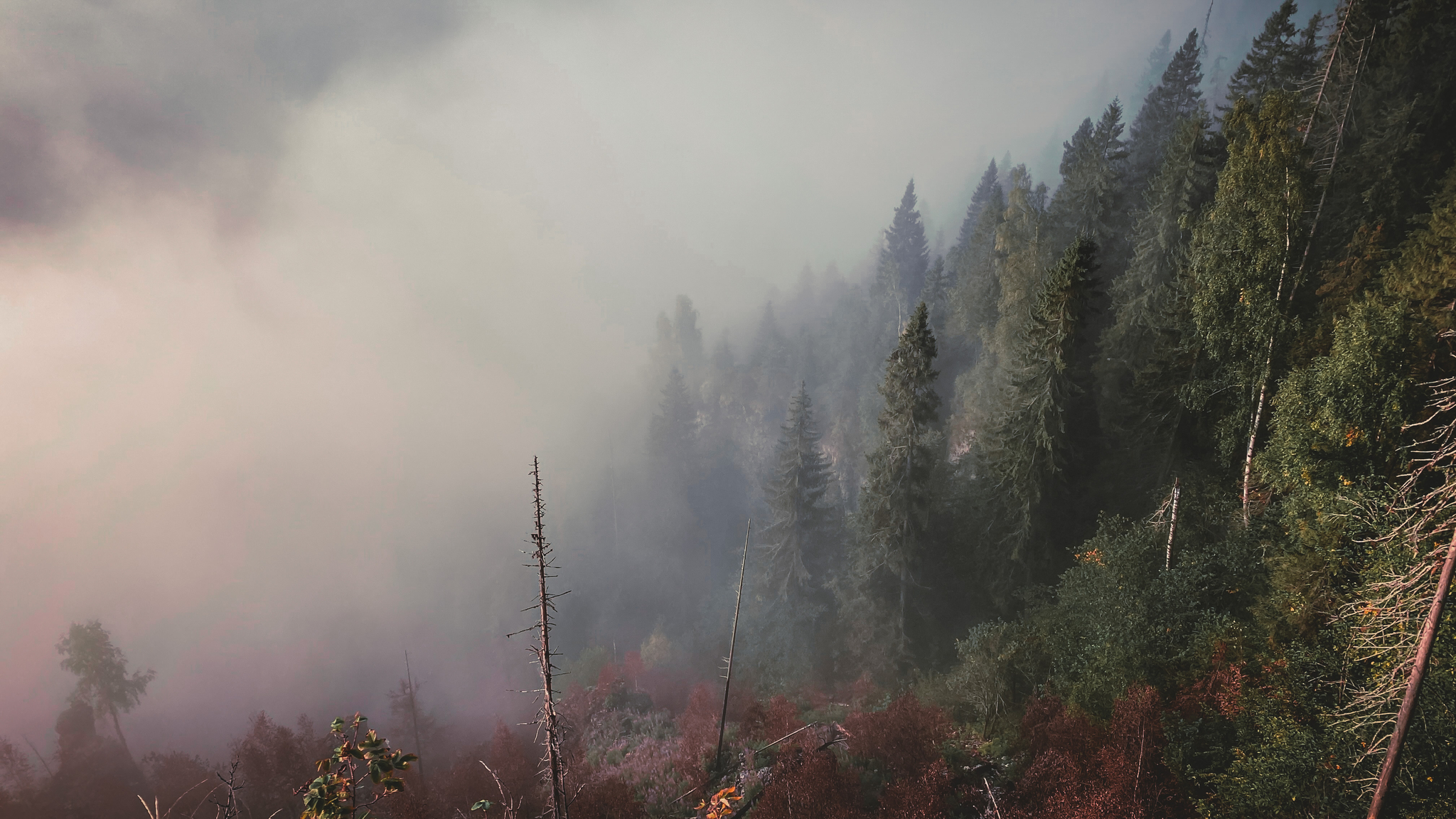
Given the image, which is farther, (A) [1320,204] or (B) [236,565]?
(B) [236,565]

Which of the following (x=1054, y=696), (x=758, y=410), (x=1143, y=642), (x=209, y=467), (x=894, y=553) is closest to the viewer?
(x=1143, y=642)

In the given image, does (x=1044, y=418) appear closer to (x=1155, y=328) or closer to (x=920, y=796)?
(x=1155, y=328)

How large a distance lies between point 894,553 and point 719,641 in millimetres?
29021

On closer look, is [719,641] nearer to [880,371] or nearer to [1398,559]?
[880,371]

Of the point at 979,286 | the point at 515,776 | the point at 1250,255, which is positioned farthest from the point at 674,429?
the point at 1250,255

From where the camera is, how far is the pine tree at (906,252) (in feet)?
236

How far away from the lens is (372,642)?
3051 inches

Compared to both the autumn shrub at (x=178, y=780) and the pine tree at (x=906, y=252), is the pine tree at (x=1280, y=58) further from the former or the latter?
the autumn shrub at (x=178, y=780)

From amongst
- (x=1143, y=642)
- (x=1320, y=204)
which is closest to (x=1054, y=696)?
(x=1143, y=642)

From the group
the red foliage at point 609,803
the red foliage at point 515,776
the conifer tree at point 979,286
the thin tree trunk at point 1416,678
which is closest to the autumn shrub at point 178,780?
the red foliage at point 515,776

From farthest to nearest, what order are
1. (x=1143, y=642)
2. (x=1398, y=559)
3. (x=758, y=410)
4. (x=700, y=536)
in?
(x=758, y=410), (x=700, y=536), (x=1143, y=642), (x=1398, y=559)

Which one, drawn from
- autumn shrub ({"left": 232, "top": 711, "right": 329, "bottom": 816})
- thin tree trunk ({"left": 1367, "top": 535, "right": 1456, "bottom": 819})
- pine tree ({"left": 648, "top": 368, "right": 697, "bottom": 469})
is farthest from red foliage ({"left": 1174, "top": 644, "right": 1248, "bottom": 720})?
pine tree ({"left": 648, "top": 368, "right": 697, "bottom": 469})

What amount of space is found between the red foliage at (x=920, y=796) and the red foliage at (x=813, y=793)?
2.81ft

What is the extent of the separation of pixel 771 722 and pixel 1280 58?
1780 inches
